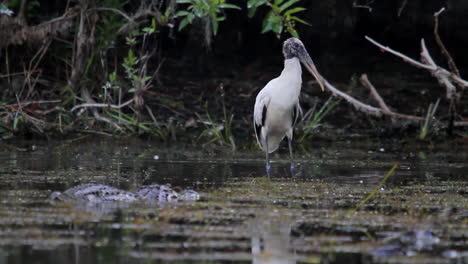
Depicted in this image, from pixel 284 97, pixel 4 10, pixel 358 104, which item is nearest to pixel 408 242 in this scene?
pixel 284 97

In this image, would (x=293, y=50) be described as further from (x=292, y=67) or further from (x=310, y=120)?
(x=310, y=120)

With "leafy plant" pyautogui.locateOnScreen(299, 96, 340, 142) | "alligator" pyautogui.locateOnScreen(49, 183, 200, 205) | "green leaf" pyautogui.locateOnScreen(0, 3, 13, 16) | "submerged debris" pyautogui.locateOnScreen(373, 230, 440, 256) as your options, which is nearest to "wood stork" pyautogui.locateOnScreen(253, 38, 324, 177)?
"leafy plant" pyautogui.locateOnScreen(299, 96, 340, 142)

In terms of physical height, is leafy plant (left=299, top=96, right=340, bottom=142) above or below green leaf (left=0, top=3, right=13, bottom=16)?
below

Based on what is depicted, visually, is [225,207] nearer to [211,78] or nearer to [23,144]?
[23,144]

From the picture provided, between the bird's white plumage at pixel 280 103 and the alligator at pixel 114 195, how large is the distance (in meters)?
3.33

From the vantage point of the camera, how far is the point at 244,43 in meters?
15.2

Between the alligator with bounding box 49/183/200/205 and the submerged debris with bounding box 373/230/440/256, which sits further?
the alligator with bounding box 49/183/200/205

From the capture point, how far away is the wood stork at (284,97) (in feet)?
30.7

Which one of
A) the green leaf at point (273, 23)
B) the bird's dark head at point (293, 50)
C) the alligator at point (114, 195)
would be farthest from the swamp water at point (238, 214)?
the green leaf at point (273, 23)

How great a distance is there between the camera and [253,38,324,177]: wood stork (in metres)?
9.36

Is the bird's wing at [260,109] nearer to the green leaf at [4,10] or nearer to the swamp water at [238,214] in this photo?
the swamp water at [238,214]

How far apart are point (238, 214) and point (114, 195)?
3.50 feet

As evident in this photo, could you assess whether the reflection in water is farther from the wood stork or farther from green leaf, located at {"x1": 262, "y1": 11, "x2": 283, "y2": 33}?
green leaf, located at {"x1": 262, "y1": 11, "x2": 283, "y2": 33}

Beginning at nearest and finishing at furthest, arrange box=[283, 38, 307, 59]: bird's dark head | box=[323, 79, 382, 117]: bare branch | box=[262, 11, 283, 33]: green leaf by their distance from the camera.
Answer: box=[283, 38, 307, 59]: bird's dark head → box=[262, 11, 283, 33]: green leaf → box=[323, 79, 382, 117]: bare branch
